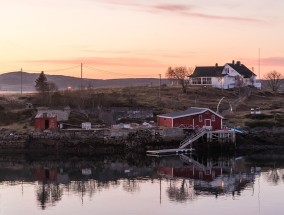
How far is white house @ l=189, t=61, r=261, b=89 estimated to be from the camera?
4176 inches

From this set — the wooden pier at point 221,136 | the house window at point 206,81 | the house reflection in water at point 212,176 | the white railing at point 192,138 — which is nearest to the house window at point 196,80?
the house window at point 206,81

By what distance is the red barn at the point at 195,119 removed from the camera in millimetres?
64812

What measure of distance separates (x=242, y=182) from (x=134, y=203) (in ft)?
37.5

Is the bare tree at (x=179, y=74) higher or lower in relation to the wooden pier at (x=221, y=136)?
higher

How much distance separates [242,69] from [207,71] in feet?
26.0

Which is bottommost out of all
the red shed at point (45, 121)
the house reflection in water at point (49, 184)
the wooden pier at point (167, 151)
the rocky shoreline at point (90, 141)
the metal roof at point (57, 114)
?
the house reflection in water at point (49, 184)

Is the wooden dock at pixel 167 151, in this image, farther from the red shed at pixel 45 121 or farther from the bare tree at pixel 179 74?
the bare tree at pixel 179 74

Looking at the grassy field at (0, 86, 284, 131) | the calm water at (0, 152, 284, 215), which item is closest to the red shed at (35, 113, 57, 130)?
the grassy field at (0, 86, 284, 131)

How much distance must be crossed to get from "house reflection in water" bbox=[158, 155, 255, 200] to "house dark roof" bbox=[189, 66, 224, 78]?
50.0 metres

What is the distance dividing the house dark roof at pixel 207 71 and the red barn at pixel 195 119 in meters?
41.1

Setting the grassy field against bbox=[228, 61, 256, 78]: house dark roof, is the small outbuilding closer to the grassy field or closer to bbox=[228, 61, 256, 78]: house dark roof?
the grassy field

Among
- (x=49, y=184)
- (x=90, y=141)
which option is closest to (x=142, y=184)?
(x=49, y=184)

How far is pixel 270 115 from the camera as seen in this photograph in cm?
A: 7375

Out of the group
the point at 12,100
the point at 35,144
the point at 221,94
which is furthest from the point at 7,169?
the point at 221,94
